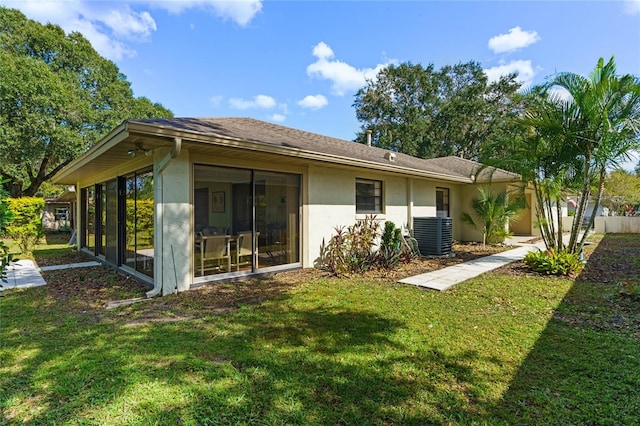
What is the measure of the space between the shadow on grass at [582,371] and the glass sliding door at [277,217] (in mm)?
5259

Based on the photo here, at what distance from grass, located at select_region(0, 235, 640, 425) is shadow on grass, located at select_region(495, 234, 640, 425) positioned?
0.05 ft

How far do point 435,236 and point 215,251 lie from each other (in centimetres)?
697

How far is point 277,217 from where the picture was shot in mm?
7555

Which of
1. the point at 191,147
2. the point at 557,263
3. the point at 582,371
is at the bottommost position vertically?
the point at 582,371

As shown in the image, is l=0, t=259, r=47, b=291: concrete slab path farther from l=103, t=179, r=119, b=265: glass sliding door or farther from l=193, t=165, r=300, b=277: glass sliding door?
l=193, t=165, r=300, b=277: glass sliding door

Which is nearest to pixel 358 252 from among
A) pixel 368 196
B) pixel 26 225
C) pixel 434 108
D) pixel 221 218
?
pixel 368 196

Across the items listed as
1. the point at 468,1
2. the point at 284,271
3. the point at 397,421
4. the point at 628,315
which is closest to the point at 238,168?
the point at 284,271

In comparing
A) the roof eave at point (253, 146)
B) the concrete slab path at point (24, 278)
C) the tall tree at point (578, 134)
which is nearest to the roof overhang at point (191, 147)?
the roof eave at point (253, 146)

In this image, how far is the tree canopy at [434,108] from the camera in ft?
92.1

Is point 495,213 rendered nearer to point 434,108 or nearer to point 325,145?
point 325,145

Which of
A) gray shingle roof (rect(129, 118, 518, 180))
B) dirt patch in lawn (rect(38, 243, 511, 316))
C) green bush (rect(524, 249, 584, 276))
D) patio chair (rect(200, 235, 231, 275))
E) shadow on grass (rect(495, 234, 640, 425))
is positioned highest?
gray shingle roof (rect(129, 118, 518, 180))

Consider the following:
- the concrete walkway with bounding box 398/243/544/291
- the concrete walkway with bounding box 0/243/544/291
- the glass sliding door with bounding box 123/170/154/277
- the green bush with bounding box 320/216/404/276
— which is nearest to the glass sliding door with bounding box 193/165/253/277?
the glass sliding door with bounding box 123/170/154/277

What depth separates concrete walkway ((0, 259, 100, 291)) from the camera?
6.93 m

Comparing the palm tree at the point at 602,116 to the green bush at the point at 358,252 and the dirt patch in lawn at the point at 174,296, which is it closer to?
the dirt patch in lawn at the point at 174,296
